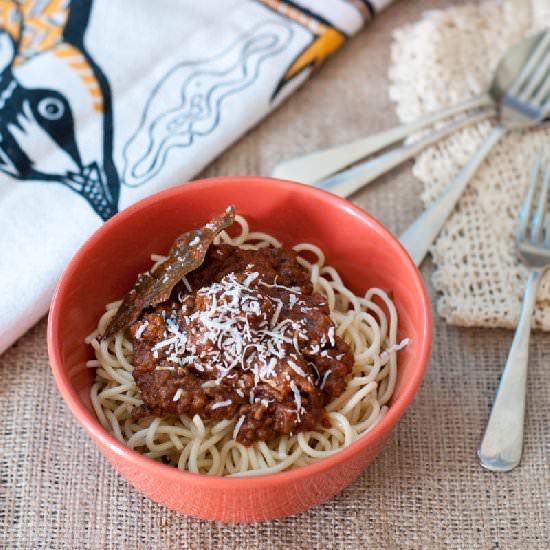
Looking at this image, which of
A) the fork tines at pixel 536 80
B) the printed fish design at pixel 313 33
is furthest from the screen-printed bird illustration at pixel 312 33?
the fork tines at pixel 536 80

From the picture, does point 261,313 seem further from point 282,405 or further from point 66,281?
point 66,281

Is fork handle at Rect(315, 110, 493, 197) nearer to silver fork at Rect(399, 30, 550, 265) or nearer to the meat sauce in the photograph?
silver fork at Rect(399, 30, 550, 265)

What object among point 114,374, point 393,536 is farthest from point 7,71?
point 393,536

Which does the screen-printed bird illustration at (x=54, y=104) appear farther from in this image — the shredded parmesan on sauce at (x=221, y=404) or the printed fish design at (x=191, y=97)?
the shredded parmesan on sauce at (x=221, y=404)

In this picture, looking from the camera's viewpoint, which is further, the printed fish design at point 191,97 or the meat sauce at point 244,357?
the printed fish design at point 191,97

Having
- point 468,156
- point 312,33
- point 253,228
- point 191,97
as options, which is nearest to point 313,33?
point 312,33

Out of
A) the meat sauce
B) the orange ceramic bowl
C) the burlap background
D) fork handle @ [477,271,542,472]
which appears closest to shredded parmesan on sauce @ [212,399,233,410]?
the meat sauce

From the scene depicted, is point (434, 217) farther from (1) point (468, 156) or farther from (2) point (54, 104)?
(2) point (54, 104)
